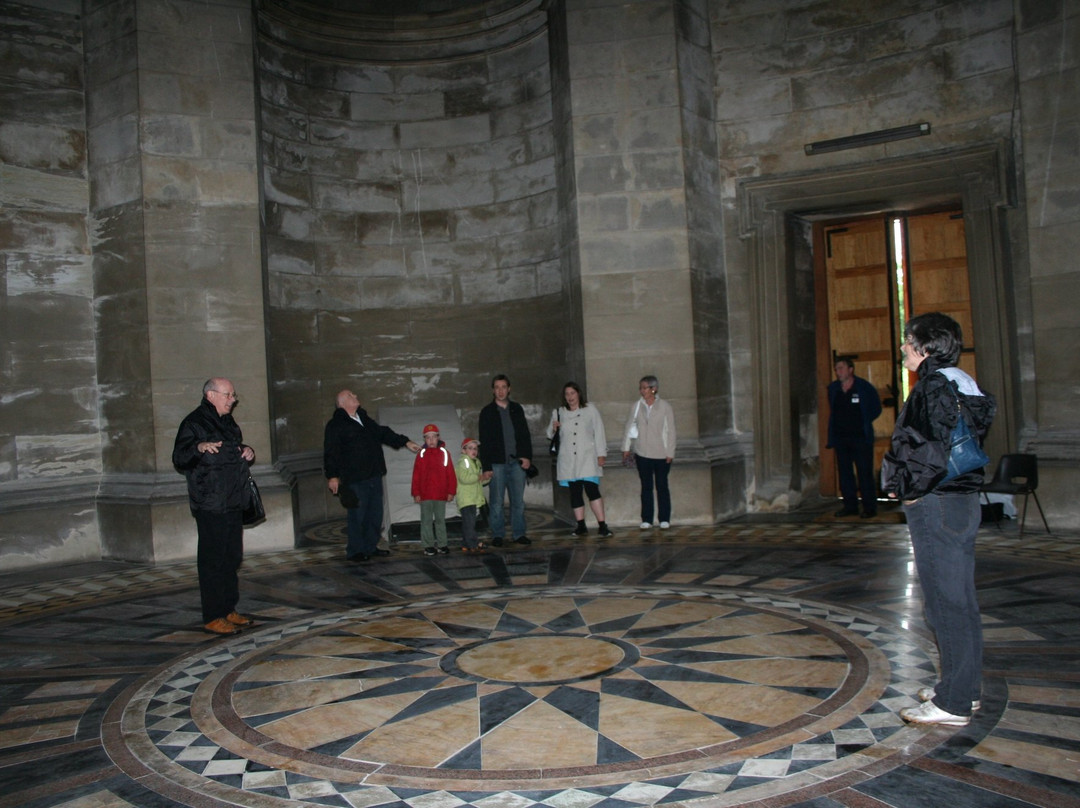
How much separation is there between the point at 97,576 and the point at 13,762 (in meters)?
4.33

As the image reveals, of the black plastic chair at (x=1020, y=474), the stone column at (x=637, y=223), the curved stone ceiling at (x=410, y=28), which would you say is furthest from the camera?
the curved stone ceiling at (x=410, y=28)

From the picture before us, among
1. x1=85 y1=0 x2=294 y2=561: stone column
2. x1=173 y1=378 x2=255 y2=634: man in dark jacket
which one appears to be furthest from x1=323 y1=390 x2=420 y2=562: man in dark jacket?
x1=173 y1=378 x2=255 y2=634: man in dark jacket

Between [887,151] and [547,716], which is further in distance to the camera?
[887,151]

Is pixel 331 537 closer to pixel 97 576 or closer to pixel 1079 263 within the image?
pixel 97 576

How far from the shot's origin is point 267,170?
993 centimetres

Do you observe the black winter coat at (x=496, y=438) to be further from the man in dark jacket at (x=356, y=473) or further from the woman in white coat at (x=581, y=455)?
the man in dark jacket at (x=356, y=473)

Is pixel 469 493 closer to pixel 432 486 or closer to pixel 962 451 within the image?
pixel 432 486

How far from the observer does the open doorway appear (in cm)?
991

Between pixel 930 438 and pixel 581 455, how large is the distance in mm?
5198

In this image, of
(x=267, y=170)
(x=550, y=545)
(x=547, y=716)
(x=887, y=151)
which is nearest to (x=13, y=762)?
(x=547, y=716)

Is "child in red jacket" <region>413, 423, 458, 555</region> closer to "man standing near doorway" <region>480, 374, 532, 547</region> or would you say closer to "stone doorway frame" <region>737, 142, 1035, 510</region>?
"man standing near doorway" <region>480, 374, 532, 547</region>

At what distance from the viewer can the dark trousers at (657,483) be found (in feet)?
27.9

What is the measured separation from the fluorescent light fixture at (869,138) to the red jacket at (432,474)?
4.60 m

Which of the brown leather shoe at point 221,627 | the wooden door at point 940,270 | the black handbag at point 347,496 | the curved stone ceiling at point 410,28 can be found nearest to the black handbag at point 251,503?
the brown leather shoe at point 221,627
